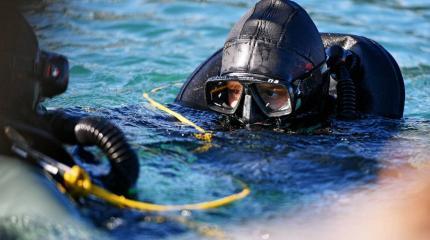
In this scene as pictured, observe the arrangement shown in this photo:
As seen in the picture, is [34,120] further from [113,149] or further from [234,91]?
[234,91]

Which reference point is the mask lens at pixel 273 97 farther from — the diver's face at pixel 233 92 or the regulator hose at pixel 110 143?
the regulator hose at pixel 110 143

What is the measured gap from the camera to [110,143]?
2.84 meters

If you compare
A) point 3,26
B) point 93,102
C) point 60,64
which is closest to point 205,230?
point 60,64

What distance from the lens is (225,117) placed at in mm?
4371

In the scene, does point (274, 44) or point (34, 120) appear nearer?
point (34, 120)

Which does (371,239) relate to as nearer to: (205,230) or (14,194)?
(205,230)

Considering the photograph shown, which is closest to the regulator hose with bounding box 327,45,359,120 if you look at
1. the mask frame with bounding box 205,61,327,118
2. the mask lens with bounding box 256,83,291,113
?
the mask frame with bounding box 205,61,327,118

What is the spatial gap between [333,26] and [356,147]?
4764 millimetres

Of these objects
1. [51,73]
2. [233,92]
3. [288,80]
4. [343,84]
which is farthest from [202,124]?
[51,73]

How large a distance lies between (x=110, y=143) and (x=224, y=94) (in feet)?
4.90

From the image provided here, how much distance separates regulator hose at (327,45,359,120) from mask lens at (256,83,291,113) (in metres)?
0.48

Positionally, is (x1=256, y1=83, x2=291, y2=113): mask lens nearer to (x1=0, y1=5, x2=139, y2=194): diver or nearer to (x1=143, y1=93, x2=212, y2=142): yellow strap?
(x1=143, y1=93, x2=212, y2=142): yellow strap

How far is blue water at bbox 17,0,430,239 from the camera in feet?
10.3

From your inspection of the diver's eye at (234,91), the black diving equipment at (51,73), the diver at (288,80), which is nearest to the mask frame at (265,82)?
the diver at (288,80)
